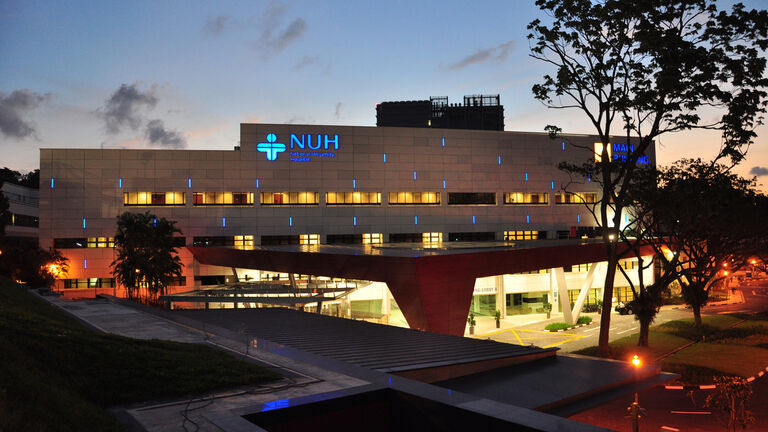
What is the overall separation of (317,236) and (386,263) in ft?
133

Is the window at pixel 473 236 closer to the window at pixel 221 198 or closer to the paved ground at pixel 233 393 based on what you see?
the window at pixel 221 198

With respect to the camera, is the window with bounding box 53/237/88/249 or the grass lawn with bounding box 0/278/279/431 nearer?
the grass lawn with bounding box 0/278/279/431

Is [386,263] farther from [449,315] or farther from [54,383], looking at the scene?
[54,383]

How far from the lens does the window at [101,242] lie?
68.4 m

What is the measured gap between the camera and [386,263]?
33.6 m

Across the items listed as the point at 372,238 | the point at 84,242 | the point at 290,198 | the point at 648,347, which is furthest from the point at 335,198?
the point at 648,347

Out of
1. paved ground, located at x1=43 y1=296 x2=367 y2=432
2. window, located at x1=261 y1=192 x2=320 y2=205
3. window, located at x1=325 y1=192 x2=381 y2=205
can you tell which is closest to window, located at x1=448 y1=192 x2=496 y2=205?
window, located at x1=325 y1=192 x2=381 y2=205

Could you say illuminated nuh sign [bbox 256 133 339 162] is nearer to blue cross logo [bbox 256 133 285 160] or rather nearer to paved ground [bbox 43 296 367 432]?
blue cross logo [bbox 256 133 285 160]

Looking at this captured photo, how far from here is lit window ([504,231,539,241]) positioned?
7906cm

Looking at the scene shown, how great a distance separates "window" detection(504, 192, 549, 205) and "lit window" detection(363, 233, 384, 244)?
20632 mm

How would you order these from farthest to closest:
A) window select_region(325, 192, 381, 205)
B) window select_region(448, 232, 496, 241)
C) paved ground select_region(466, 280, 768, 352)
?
window select_region(448, 232, 496, 241), window select_region(325, 192, 381, 205), paved ground select_region(466, 280, 768, 352)

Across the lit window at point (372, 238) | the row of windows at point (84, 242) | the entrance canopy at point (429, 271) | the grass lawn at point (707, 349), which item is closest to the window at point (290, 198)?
the lit window at point (372, 238)

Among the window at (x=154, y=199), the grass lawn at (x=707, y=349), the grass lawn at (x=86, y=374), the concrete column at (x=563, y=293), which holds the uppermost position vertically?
the window at (x=154, y=199)

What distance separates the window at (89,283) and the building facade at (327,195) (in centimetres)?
13
